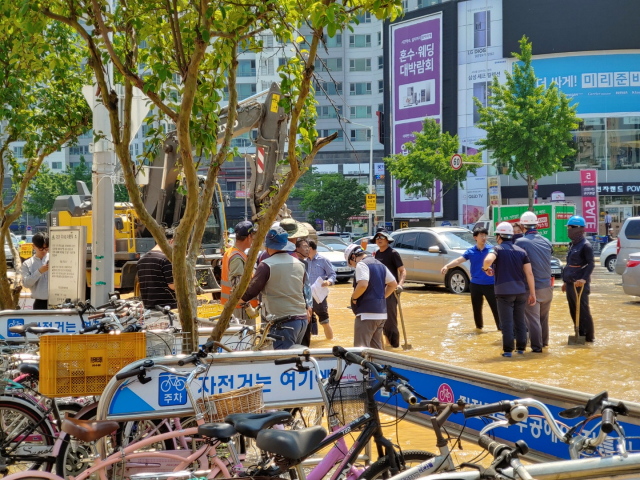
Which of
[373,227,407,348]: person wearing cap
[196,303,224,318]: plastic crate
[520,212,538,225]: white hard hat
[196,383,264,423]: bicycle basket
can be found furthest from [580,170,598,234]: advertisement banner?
[196,383,264,423]: bicycle basket

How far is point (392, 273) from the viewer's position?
428 inches

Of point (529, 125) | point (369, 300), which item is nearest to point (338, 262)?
point (369, 300)

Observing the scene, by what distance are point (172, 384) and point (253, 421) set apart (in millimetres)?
1309

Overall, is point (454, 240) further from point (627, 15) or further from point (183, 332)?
point (627, 15)

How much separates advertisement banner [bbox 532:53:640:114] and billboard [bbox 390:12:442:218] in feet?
30.0

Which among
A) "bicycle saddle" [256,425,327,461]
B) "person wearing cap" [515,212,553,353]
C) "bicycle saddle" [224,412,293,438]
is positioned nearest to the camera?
"bicycle saddle" [256,425,327,461]

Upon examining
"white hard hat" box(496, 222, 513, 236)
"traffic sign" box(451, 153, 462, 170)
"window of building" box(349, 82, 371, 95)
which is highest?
"window of building" box(349, 82, 371, 95)

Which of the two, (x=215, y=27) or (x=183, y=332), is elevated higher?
(x=215, y=27)

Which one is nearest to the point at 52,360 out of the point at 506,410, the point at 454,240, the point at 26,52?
the point at 506,410

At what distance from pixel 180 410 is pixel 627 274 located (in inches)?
534

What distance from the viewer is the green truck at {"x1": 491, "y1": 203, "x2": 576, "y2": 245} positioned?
2955 centimetres

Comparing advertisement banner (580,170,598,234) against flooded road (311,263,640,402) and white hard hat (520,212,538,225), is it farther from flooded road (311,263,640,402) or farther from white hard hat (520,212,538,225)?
white hard hat (520,212,538,225)

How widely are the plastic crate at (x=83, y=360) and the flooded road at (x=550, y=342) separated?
1.97m

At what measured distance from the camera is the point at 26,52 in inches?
320
